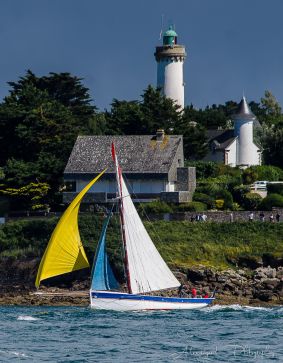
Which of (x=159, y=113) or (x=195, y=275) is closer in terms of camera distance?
(x=195, y=275)

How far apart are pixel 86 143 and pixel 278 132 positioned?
53.4 ft

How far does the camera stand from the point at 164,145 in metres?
91.8

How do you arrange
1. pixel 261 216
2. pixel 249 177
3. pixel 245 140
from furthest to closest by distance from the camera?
pixel 245 140
pixel 249 177
pixel 261 216

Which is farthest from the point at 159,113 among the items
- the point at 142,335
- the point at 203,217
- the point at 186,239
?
the point at 142,335

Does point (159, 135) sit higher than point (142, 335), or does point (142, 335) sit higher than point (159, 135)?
point (159, 135)

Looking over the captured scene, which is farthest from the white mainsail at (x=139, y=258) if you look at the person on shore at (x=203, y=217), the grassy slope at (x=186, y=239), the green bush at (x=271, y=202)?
the green bush at (x=271, y=202)

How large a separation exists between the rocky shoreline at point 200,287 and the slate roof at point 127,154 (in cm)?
1107

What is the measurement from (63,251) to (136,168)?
2305 centimetres

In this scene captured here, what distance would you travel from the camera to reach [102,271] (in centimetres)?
6931

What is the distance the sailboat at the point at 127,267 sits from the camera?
6806cm

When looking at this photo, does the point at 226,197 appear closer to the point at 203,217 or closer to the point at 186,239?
the point at 203,217

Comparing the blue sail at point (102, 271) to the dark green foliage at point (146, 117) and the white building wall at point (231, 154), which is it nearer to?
the dark green foliage at point (146, 117)

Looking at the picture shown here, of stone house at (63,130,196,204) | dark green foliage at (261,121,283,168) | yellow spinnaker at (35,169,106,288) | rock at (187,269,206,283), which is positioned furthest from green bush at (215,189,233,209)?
yellow spinnaker at (35,169,106,288)

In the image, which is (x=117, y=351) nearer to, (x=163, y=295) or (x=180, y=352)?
(x=180, y=352)
